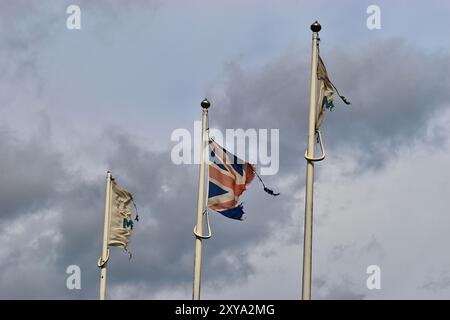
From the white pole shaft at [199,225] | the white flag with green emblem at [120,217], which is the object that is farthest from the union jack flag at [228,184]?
the white flag with green emblem at [120,217]

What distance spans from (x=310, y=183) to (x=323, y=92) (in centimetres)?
290

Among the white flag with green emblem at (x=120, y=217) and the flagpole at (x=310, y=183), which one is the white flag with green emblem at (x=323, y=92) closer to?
the flagpole at (x=310, y=183)

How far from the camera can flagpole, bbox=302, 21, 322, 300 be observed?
21.9 m

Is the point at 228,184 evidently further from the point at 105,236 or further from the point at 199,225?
the point at 105,236

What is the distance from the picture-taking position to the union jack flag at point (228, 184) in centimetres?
2723

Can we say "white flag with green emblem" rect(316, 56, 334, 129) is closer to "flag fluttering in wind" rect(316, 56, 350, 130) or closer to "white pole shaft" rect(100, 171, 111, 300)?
"flag fluttering in wind" rect(316, 56, 350, 130)

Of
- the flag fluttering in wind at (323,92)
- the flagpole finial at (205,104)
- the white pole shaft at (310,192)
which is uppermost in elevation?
the flagpole finial at (205,104)

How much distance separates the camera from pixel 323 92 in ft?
79.8

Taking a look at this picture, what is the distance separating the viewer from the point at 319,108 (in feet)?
78.7

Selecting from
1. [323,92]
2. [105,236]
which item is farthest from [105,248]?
[323,92]

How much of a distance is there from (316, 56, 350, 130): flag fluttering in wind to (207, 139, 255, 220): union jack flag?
12.6ft
